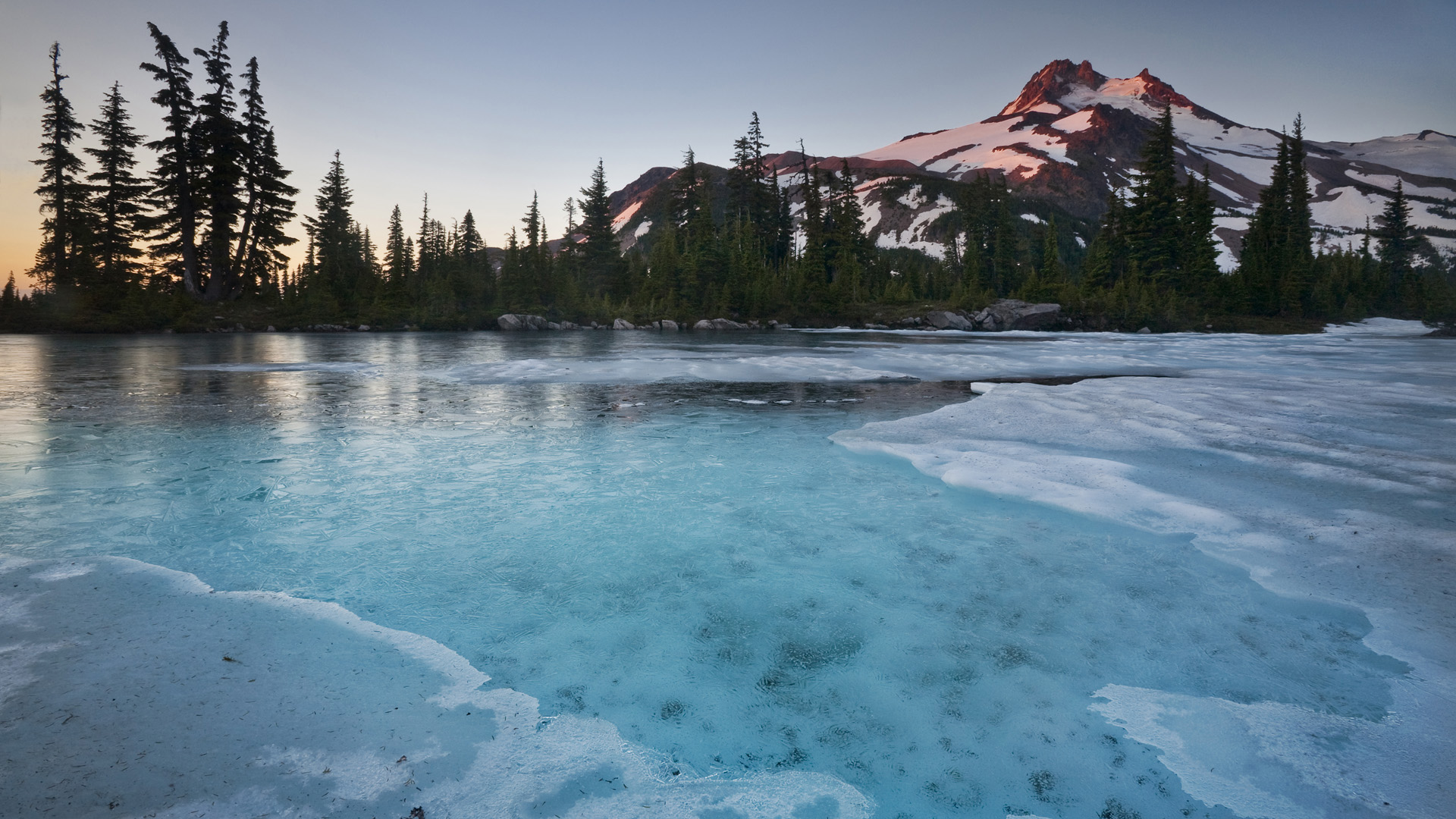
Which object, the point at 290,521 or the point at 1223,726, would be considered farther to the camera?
the point at 290,521

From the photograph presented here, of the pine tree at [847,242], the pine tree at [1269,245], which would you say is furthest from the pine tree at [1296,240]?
the pine tree at [847,242]

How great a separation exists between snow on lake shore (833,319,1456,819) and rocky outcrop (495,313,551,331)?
141ft

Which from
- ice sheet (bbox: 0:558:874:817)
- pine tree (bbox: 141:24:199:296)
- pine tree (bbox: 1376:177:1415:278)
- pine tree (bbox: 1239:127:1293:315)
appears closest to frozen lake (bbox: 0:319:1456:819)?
ice sheet (bbox: 0:558:874:817)

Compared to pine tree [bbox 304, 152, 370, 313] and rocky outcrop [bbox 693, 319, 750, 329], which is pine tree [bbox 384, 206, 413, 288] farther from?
rocky outcrop [bbox 693, 319, 750, 329]

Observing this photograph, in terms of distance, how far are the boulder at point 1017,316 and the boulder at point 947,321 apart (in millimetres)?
1010

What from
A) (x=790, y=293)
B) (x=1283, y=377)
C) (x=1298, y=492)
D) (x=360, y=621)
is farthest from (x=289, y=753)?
(x=790, y=293)

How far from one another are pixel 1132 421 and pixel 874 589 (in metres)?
7.04

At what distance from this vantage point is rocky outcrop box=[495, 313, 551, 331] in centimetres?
4894

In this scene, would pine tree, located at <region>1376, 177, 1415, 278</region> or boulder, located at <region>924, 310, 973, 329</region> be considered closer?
boulder, located at <region>924, 310, 973, 329</region>

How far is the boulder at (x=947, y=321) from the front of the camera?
48656 mm

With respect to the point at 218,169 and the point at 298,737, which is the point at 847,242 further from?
the point at 298,737

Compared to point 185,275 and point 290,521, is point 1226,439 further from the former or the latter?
point 185,275

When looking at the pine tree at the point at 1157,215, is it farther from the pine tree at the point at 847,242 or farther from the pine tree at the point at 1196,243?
the pine tree at the point at 847,242

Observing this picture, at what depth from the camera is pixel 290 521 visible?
5.01m
